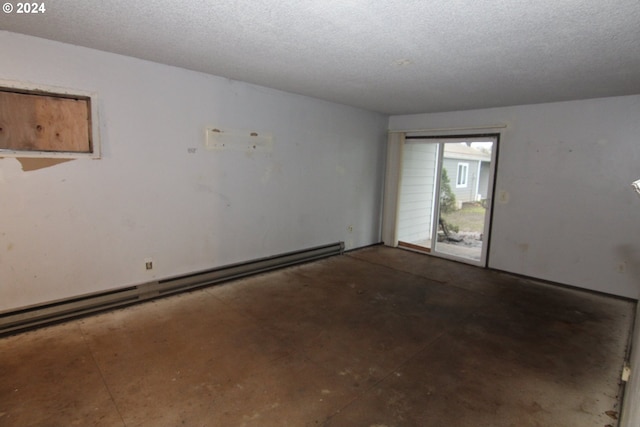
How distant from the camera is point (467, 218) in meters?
8.13

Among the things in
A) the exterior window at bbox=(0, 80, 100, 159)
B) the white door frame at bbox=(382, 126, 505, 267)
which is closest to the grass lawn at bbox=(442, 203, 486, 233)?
the white door frame at bbox=(382, 126, 505, 267)

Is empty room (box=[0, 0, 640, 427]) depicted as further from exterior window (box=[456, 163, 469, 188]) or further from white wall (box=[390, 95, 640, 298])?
exterior window (box=[456, 163, 469, 188])

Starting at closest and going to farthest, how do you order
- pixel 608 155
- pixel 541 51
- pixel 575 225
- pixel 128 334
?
pixel 541 51 < pixel 128 334 < pixel 608 155 < pixel 575 225

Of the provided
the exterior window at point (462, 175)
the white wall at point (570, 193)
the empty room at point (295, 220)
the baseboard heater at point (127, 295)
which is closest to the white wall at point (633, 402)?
the empty room at point (295, 220)

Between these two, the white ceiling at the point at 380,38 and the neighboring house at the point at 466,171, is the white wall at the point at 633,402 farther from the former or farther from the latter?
the neighboring house at the point at 466,171

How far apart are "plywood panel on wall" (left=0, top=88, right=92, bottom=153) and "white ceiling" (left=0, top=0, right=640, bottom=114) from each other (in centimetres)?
50

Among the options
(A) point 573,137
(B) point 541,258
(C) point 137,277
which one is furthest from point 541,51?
(C) point 137,277

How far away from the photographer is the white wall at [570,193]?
147 inches

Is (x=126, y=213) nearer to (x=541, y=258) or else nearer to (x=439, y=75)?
(x=439, y=75)

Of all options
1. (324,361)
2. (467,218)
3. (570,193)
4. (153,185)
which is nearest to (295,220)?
(153,185)

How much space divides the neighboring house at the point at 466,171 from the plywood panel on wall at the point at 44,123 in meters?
6.54

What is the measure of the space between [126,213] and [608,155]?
17.7ft

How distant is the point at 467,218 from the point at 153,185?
7.32m

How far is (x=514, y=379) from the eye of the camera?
230 centimetres
